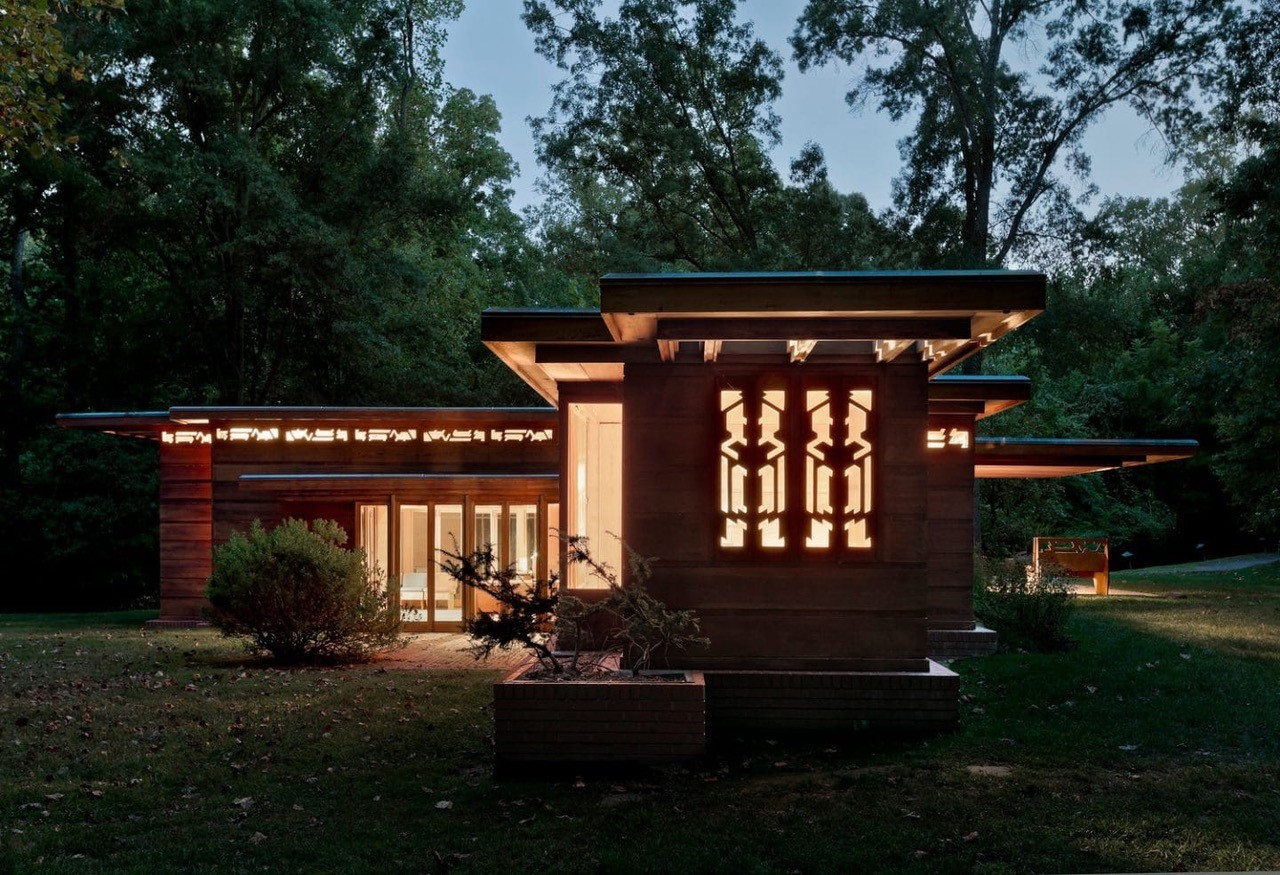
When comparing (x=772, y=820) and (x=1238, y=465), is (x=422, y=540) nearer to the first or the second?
(x=772, y=820)

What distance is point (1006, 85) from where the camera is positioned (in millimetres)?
22938

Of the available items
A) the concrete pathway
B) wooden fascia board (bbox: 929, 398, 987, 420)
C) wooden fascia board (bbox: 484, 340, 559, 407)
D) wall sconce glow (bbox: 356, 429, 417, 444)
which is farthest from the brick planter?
wall sconce glow (bbox: 356, 429, 417, 444)

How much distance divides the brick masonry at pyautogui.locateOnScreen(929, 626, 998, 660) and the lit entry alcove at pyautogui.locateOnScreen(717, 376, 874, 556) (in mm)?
4876

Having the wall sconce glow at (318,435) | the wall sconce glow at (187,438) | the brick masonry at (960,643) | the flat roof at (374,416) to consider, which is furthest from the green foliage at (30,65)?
the brick masonry at (960,643)

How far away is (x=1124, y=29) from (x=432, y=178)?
16.2 metres

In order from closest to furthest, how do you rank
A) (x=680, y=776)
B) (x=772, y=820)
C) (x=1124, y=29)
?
1. (x=772, y=820)
2. (x=680, y=776)
3. (x=1124, y=29)

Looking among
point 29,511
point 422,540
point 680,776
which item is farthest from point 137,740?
point 29,511

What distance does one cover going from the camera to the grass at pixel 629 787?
5.02m

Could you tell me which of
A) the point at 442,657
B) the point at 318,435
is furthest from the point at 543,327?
the point at 318,435

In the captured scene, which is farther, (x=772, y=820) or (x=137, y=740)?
(x=137, y=740)

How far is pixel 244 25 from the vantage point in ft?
79.3

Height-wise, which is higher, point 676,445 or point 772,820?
point 676,445

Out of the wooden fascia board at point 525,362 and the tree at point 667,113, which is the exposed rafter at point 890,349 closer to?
the wooden fascia board at point 525,362

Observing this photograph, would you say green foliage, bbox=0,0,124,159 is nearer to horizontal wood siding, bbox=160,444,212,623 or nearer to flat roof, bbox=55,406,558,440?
flat roof, bbox=55,406,558,440
